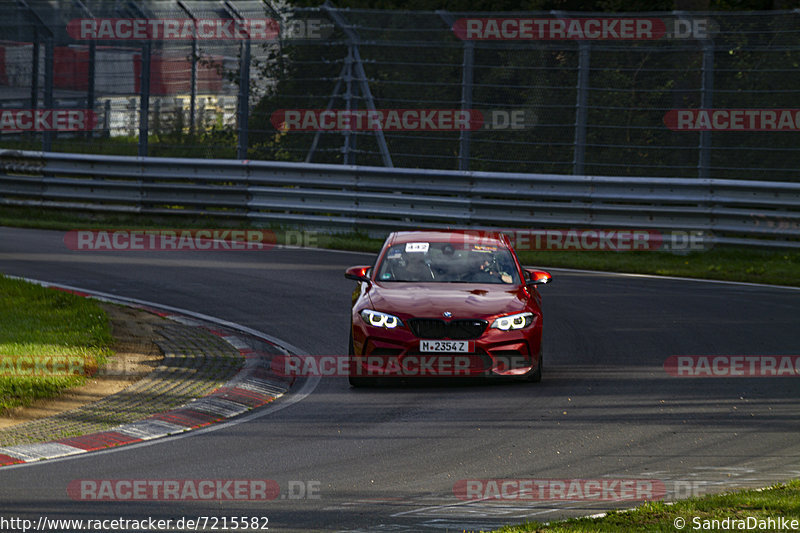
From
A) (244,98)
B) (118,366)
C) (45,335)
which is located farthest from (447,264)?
(244,98)

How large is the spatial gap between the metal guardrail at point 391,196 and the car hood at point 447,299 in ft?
28.8

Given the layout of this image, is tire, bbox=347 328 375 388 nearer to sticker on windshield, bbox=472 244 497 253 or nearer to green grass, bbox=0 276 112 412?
sticker on windshield, bbox=472 244 497 253

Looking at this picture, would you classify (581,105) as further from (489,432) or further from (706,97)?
(489,432)

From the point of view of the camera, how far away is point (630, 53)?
20.0 metres

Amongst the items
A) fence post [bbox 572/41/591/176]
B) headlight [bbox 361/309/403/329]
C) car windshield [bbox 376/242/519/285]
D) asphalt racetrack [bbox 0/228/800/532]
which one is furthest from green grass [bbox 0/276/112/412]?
fence post [bbox 572/41/591/176]

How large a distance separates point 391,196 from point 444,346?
34.6 feet

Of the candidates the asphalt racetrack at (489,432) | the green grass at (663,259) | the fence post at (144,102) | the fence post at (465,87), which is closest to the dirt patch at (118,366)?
the asphalt racetrack at (489,432)

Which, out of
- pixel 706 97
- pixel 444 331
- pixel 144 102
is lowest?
pixel 444 331

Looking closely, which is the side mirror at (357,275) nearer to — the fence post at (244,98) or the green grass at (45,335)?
the green grass at (45,335)

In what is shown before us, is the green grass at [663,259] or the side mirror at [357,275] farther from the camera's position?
the green grass at [663,259]

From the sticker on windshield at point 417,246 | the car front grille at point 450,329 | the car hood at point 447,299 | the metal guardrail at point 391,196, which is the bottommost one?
the car front grille at point 450,329

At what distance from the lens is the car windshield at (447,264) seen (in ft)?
38.4

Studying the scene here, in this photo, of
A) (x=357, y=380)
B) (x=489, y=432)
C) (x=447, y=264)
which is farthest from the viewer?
(x=447, y=264)

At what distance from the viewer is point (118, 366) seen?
11.4 meters
